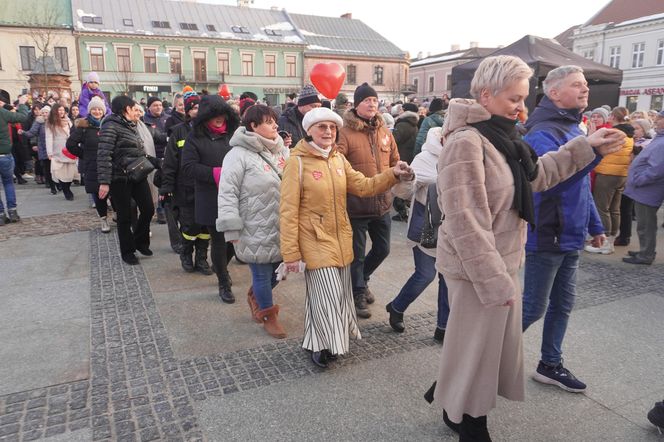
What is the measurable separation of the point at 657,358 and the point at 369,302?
2.34 m

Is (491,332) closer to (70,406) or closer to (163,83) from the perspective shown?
(70,406)

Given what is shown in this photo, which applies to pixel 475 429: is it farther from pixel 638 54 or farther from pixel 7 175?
pixel 638 54

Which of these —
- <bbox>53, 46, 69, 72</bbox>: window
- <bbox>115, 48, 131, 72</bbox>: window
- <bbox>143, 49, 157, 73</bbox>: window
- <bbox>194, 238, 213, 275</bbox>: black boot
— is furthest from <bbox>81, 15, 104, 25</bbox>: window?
<bbox>194, 238, 213, 275</bbox>: black boot

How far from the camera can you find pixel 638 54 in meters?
38.8

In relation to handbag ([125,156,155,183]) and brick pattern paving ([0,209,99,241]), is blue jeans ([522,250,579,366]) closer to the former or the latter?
handbag ([125,156,155,183])

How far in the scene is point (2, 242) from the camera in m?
6.82

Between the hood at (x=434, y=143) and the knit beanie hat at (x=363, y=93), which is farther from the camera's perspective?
the knit beanie hat at (x=363, y=93)

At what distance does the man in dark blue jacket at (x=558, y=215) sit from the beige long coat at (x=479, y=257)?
340mm

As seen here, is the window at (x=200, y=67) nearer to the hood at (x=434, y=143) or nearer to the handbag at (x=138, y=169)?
the handbag at (x=138, y=169)

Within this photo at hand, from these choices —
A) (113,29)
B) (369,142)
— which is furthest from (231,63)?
(369,142)

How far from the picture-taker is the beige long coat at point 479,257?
7.22 feet

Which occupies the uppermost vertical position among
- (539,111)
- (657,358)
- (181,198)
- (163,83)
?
(163,83)

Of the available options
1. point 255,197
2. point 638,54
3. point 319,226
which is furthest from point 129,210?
point 638,54

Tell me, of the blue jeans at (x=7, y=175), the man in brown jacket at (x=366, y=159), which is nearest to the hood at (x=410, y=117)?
the man in brown jacket at (x=366, y=159)
